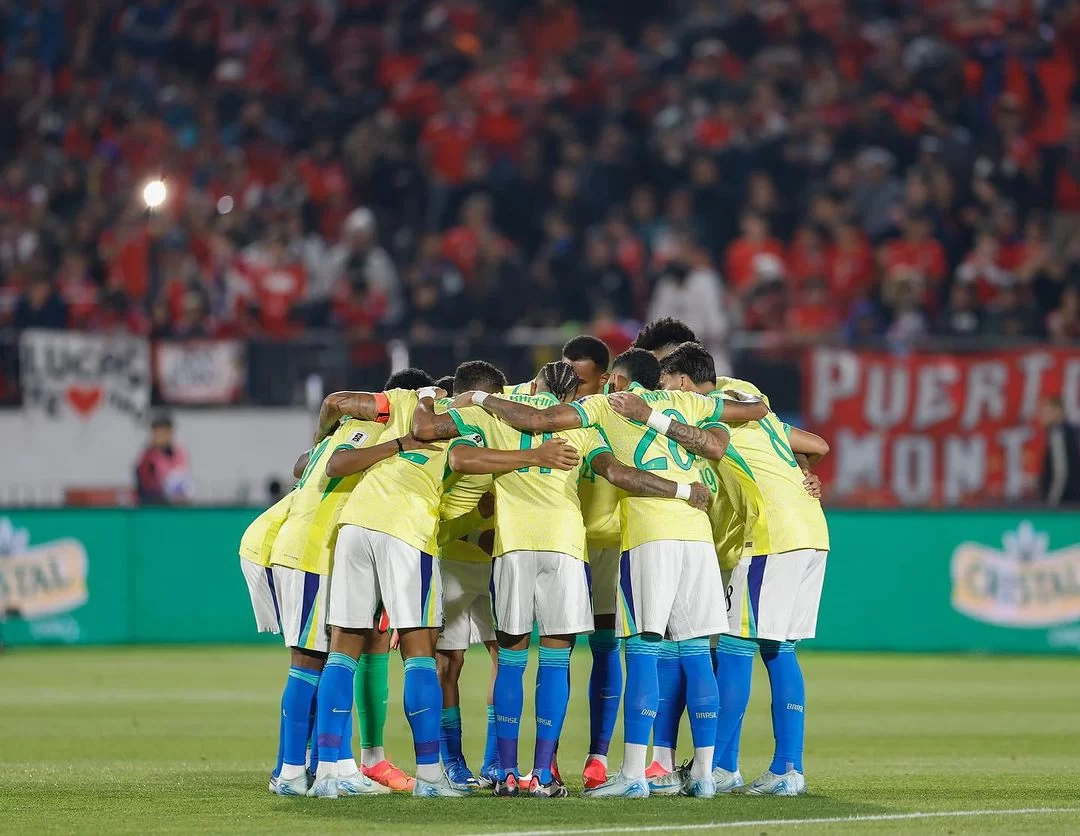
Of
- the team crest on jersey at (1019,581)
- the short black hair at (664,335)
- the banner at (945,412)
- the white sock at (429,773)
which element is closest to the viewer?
the white sock at (429,773)

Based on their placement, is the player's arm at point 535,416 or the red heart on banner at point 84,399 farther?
the red heart on banner at point 84,399

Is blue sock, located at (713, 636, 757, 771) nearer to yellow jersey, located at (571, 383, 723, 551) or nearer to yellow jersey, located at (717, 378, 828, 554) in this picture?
A: yellow jersey, located at (717, 378, 828, 554)

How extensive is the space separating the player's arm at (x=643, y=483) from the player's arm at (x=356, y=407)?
1.22 metres

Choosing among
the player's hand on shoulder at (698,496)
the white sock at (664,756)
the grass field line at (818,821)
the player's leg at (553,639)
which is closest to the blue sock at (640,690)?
the player's leg at (553,639)

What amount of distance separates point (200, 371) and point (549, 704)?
10859 millimetres

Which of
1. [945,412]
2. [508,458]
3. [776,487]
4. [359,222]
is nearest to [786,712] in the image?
[776,487]

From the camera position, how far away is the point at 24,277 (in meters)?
23.2

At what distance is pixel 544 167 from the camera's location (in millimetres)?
24625

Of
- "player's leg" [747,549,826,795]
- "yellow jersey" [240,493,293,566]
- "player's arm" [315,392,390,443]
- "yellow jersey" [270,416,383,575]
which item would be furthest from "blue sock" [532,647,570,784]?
"yellow jersey" [240,493,293,566]

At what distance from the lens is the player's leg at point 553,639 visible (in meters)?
9.63

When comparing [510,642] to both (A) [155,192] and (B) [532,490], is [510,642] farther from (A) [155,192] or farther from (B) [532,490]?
(A) [155,192]

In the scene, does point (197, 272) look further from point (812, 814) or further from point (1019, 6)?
point (812, 814)

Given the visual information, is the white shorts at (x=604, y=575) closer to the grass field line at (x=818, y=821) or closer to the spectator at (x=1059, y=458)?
the grass field line at (x=818, y=821)

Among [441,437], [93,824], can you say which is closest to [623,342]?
[441,437]
